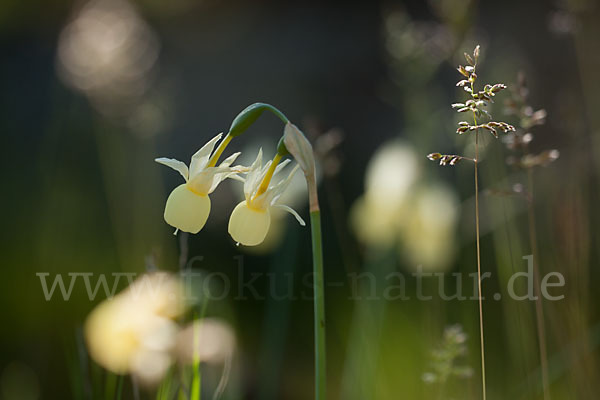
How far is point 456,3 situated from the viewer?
1.04 metres

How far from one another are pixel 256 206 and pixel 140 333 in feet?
1.09

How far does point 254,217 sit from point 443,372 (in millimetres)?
322

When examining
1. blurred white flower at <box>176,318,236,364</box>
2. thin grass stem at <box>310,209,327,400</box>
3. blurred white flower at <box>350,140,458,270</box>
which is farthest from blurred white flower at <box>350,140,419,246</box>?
thin grass stem at <box>310,209,327,400</box>

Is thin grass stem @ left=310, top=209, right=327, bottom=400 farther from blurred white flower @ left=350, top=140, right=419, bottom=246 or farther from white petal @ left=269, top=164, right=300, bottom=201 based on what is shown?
blurred white flower @ left=350, top=140, right=419, bottom=246

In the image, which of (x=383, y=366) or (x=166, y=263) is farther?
(x=166, y=263)

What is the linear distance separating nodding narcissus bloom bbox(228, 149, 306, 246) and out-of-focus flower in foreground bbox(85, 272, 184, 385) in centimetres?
24

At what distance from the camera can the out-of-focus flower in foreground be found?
Result: 2.69 feet

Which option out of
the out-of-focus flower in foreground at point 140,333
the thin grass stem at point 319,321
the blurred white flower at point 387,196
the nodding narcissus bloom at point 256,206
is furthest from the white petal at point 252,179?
the blurred white flower at point 387,196

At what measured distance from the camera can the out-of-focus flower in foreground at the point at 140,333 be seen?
82cm

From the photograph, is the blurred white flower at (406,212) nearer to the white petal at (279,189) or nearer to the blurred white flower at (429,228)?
the blurred white flower at (429,228)

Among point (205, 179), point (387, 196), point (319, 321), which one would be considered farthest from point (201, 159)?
point (387, 196)

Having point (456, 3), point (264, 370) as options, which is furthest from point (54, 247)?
point (456, 3)

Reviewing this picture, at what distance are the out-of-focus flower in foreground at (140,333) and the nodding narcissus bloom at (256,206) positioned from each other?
24cm

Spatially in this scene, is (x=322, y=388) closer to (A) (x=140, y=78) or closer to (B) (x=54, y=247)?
(A) (x=140, y=78)
